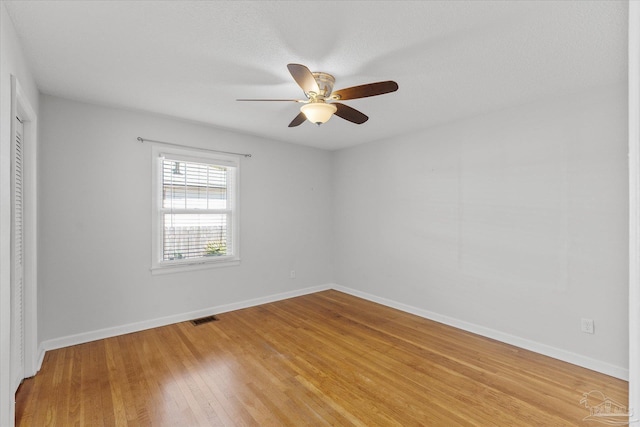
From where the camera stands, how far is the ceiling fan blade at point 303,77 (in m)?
2.02

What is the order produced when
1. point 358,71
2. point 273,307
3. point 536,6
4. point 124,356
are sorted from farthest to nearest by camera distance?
1. point 273,307
2. point 124,356
3. point 358,71
4. point 536,6

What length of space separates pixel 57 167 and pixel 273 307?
2.96 m

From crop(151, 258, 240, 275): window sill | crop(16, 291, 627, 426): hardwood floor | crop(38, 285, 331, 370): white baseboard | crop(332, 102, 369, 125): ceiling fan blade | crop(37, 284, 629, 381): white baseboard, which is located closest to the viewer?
crop(16, 291, 627, 426): hardwood floor

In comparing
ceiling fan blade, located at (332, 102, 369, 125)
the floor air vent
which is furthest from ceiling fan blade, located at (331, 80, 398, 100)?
the floor air vent

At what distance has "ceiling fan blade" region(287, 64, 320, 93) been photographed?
6.62ft

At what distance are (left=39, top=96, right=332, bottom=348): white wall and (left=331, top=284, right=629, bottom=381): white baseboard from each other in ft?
6.92

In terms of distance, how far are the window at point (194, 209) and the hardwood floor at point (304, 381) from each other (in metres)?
0.94

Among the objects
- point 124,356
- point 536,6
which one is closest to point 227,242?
point 124,356

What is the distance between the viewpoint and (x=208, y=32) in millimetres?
2059

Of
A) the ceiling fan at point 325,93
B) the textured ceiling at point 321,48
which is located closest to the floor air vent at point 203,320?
the textured ceiling at point 321,48

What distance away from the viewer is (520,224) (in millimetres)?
3260

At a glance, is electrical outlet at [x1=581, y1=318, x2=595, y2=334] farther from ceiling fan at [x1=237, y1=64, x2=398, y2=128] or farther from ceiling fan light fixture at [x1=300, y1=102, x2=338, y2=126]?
ceiling fan light fixture at [x1=300, y1=102, x2=338, y2=126]

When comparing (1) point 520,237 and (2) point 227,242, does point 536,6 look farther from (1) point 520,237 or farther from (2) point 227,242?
(2) point 227,242

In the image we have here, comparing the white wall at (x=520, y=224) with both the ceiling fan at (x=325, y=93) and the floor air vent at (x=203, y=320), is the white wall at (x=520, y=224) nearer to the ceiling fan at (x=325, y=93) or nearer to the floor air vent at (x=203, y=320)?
the ceiling fan at (x=325, y=93)
